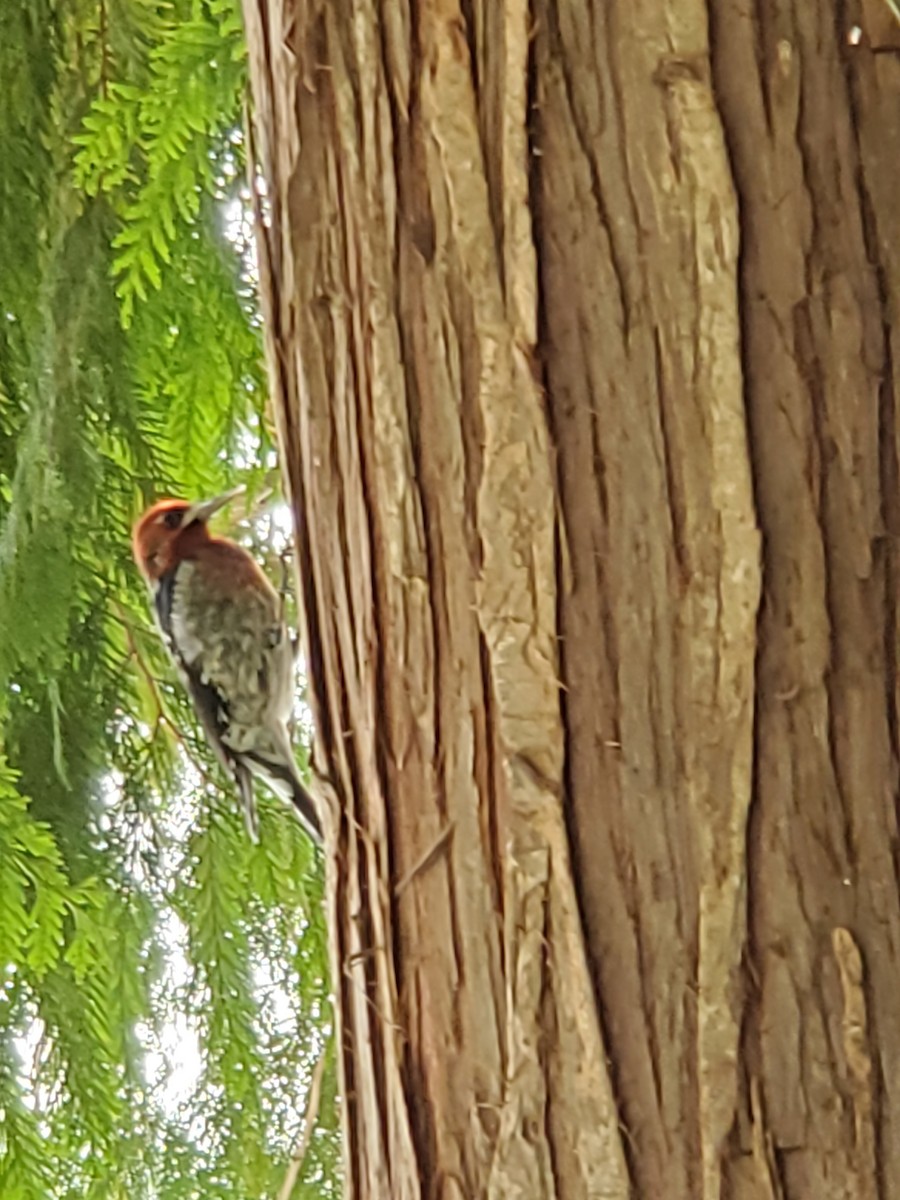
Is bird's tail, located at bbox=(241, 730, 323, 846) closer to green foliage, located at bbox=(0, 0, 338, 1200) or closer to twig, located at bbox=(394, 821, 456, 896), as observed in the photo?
green foliage, located at bbox=(0, 0, 338, 1200)

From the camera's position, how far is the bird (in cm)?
195

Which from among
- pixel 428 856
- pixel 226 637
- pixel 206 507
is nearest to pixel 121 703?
pixel 206 507

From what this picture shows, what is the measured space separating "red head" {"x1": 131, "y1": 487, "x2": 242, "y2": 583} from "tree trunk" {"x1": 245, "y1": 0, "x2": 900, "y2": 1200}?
34.9 inches

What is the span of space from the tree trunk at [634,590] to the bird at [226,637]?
3.15 feet

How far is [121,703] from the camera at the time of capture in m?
1.73

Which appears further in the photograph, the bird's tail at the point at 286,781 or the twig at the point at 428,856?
the bird's tail at the point at 286,781

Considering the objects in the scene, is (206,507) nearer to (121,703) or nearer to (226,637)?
(121,703)

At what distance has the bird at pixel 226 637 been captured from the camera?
1.95 metres

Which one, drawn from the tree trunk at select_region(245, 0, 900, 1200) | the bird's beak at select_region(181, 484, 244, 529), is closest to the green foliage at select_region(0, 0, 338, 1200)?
the bird's beak at select_region(181, 484, 244, 529)

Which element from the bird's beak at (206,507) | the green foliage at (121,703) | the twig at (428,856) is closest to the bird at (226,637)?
the bird's beak at (206,507)

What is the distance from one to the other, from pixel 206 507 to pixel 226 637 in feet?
1.92

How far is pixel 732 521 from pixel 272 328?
31cm

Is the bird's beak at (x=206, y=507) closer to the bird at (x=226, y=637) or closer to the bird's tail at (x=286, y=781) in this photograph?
the bird at (x=226, y=637)

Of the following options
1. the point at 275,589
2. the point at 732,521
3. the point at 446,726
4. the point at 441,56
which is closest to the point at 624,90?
the point at 441,56
